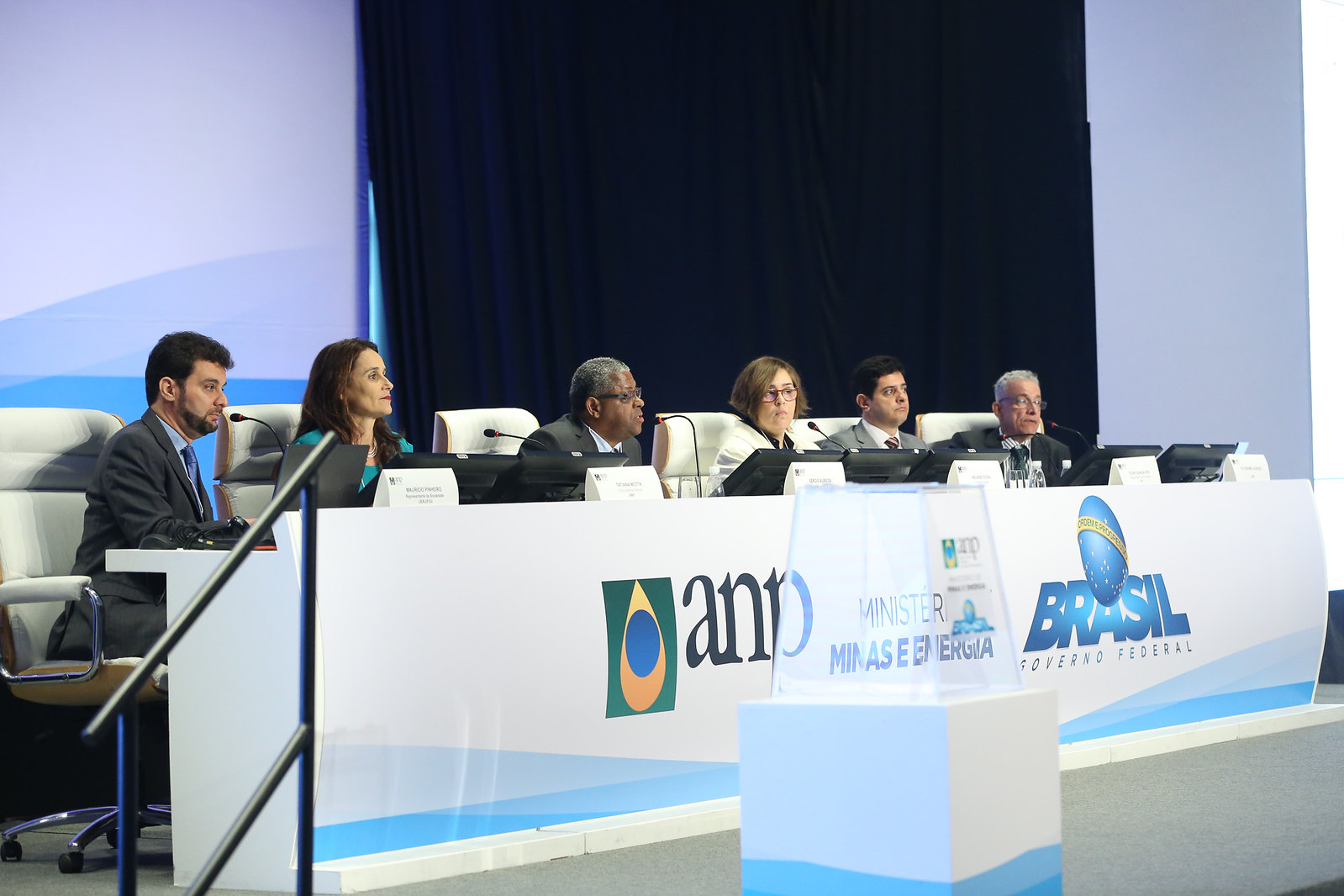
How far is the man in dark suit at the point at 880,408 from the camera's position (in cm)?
508

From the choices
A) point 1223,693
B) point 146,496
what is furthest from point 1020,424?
point 146,496

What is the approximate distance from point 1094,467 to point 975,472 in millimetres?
500

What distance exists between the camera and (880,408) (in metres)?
5.22

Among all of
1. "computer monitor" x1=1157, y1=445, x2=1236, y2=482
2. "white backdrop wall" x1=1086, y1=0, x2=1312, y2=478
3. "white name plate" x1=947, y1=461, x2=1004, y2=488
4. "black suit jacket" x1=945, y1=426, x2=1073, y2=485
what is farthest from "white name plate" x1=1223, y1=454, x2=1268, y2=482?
"white backdrop wall" x1=1086, y1=0, x2=1312, y2=478

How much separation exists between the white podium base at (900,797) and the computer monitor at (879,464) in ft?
5.06

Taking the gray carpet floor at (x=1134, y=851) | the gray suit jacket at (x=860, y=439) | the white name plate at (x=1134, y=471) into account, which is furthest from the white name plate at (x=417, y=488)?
the gray suit jacket at (x=860, y=439)

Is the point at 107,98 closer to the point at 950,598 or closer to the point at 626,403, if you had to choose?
the point at 626,403

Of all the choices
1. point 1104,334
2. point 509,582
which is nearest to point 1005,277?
point 1104,334

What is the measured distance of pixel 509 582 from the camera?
110 inches

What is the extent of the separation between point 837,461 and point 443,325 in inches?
130

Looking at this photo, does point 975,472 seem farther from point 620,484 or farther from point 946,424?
point 946,424

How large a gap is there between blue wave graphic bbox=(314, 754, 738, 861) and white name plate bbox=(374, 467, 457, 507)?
575mm

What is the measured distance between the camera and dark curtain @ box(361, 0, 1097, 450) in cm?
647

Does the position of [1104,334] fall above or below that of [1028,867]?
above
